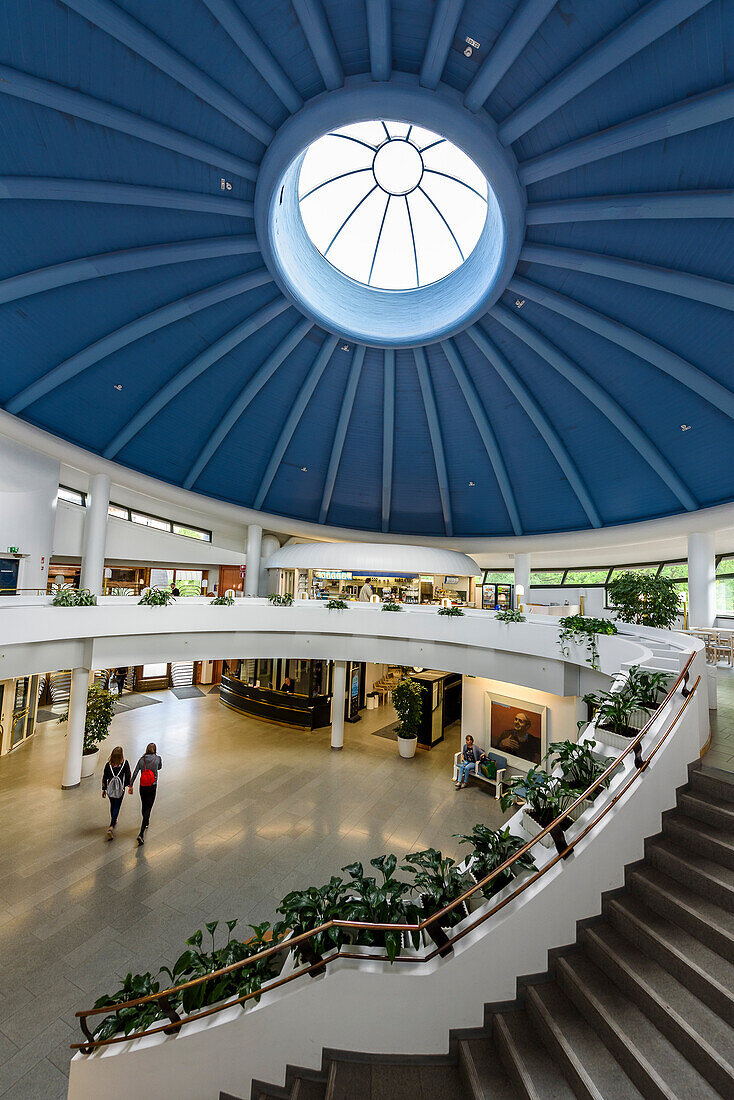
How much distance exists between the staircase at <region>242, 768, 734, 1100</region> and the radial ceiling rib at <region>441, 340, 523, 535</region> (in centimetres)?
1474

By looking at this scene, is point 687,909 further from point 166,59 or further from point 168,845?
point 166,59

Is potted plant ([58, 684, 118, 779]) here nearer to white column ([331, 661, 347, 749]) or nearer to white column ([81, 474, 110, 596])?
white column ([81, 474, 110, 596])

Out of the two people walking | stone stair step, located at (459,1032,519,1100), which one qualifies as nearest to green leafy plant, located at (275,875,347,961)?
stone stair step, located at (459,1032,519,1100)

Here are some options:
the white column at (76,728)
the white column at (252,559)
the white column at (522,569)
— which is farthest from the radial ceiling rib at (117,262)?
the white column at (522,569)

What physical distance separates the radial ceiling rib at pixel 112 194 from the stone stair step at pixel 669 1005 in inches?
587

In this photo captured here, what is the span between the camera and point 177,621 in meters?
13.8

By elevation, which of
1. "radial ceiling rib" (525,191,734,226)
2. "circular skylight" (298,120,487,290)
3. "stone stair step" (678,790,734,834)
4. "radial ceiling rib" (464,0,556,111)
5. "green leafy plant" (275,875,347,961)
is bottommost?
"green leafy plant" (275,875,347,961)

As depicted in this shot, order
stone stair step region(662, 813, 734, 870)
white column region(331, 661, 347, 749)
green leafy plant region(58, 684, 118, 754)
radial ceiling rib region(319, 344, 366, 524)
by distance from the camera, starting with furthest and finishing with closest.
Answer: radial ceiling rib region(319, 344, 366, 524)
white column region(331, 661, 347, 749)
green leafy plant region(58, 684, 118, 754)
stone stair step region(662, 813, 734, 870)

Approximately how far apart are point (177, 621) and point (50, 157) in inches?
446

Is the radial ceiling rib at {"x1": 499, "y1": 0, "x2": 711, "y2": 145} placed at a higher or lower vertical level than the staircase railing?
higher

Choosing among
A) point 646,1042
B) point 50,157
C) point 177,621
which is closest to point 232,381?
point 50,157

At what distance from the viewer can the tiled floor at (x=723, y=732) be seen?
5.79m

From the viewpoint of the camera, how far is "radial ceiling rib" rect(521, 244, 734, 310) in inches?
416

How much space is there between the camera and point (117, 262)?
11.3 m
